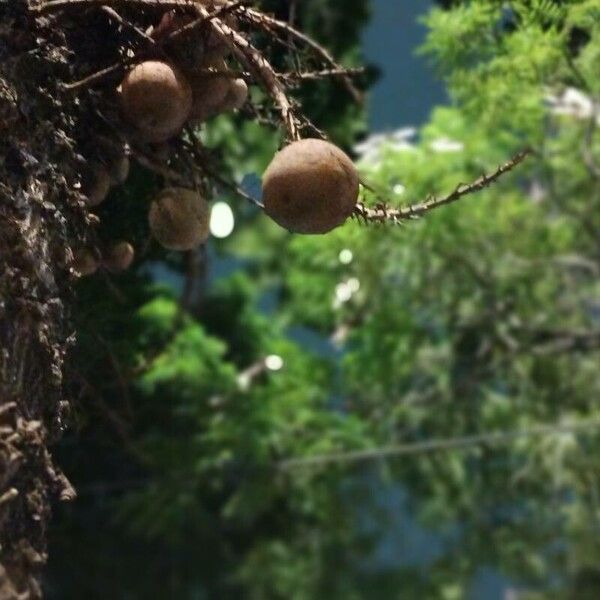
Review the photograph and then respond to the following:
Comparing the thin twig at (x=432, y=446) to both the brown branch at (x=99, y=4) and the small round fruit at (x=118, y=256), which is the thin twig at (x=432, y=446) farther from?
the brown branch at (x=99, y=4)

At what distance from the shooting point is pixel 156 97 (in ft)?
3.75

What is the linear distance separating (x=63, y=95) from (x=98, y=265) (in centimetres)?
21

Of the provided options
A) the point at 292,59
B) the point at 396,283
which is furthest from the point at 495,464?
the point at 292,59

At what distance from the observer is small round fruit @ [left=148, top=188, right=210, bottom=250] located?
1.28 m

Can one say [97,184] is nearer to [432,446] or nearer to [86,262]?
[86,262]

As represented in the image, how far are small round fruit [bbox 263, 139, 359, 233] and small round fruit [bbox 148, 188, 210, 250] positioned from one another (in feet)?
0.67

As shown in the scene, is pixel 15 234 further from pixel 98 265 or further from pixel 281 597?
pixel 281 597

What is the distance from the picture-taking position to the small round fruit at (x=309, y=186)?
3.48 feet

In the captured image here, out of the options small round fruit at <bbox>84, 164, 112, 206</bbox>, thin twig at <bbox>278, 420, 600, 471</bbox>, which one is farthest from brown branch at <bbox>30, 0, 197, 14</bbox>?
thin twig at <bbox>278, 420, 600, 471</bbox>

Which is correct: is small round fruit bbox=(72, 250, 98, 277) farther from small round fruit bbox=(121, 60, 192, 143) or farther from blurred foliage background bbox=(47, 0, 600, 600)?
blurred foliage background bbox=(47, 0, 600, 600)

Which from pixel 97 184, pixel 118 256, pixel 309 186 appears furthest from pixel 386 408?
pixel 309 186

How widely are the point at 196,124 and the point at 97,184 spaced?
0.13 meters

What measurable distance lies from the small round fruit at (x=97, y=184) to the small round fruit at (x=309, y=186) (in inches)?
8.3

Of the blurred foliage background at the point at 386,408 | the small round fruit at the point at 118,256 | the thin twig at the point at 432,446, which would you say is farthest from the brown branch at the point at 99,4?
the thin twig at the point at 432,446
